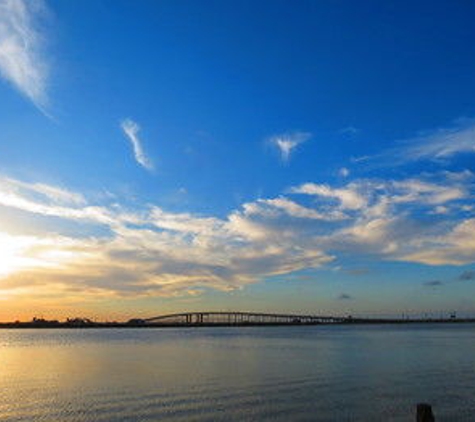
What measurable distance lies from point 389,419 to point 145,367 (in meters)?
36.7

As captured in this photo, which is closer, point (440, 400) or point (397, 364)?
point (440, 400)

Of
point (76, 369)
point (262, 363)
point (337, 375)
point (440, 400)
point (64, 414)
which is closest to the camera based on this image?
point (64, 414)

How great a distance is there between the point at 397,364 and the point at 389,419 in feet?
107

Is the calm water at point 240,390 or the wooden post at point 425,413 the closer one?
the wooden post at point 425,413

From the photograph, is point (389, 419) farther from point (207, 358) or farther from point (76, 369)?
point (207, 358)

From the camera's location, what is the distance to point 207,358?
247 feet

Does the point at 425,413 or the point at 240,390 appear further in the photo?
the point at 240,390

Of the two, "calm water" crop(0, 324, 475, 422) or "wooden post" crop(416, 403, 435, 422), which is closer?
"wooden post" crop(416, 403, 435, 422)

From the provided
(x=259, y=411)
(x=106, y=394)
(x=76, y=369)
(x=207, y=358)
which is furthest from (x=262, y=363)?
(x=259, y=411)

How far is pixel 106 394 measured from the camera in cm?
4212

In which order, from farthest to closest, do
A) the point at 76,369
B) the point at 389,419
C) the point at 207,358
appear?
the point at 207,358 → the point at 76,369 → the point at 389,419

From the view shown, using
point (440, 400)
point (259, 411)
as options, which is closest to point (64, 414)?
point (259, 411)

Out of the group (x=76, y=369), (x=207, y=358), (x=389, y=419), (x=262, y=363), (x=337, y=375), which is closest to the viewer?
(x=389, y=419)

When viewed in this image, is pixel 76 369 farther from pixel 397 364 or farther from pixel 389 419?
pixel 389 419
